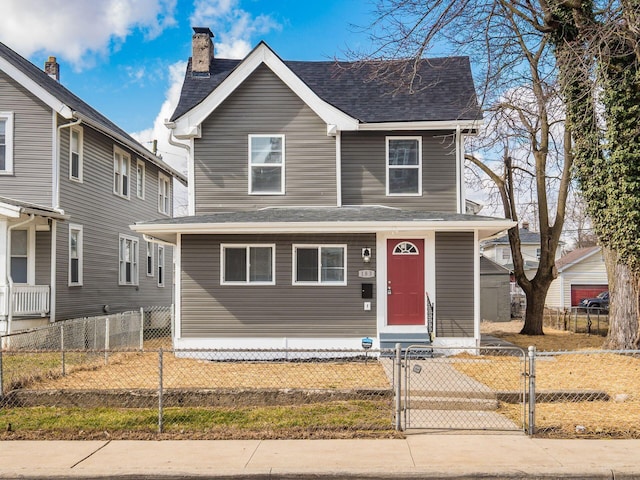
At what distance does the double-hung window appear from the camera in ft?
75.4

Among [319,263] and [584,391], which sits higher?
[319,263]

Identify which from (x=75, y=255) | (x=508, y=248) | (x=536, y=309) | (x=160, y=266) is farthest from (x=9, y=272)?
(x=508, y=248)

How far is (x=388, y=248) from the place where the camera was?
13.7 m

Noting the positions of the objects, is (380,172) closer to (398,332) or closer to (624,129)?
(398,332)

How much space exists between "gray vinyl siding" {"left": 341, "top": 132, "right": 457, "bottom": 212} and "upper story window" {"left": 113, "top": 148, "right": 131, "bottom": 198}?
9926 mm

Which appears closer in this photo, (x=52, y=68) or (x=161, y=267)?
(x=52, y=68)

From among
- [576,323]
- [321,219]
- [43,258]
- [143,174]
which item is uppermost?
[143,174]

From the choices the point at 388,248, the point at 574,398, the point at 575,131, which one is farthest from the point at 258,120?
the point at 574,398

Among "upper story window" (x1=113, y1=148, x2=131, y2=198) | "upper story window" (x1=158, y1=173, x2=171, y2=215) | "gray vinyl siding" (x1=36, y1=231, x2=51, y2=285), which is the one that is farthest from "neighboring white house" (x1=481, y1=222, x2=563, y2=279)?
"gray vinyl siding" (x1=36, y1=231, x2=51, y2=285)

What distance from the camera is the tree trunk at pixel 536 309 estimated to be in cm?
1967

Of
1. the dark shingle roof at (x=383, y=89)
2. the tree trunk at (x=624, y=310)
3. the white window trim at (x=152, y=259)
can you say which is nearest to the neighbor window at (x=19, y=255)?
the dark shingle roof at (x=383, y=89)

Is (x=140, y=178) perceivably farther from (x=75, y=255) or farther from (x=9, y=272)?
(x=9, y=272)

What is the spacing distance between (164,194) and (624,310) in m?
19.7

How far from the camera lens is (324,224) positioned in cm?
1258
